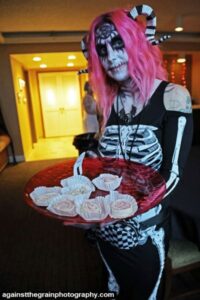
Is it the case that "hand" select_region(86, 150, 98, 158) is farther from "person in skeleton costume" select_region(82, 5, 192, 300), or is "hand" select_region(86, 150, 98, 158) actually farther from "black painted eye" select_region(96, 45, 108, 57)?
"black painted eye" select_region(96, 45, 108, 57)

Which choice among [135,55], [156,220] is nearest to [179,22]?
[135,55]

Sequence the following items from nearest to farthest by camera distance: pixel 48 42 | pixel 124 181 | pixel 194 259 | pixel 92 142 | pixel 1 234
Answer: pixel 124 181
pixel 194 259
pixel 1 234
pixel 92 142
pixel 48 42

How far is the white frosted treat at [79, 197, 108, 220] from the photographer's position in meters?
0.70

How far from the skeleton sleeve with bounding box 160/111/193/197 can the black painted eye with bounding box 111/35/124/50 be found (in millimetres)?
264

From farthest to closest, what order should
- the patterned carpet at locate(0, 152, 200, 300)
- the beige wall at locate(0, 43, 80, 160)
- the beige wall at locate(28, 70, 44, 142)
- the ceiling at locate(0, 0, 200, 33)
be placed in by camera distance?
the beige wall at locate(28, 70, 44, 142) → the beige wall at locate(0, 43, 80, 160) → the ceiling at locate(0, 0, 200, 33) → the patterned carpet at locate(0, 152, 200, 300)

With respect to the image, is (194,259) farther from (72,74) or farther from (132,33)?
(72,74)

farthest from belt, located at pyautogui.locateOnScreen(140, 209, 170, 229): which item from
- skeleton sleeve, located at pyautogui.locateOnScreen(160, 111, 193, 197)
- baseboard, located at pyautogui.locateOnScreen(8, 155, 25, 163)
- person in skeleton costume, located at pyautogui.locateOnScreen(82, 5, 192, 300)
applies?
baseboard, located at pyautogui.locateOnScreen(8, 155, 25, 163)

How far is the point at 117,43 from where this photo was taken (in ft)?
2.54

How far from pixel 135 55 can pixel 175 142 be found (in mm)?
312

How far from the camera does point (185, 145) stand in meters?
0.79

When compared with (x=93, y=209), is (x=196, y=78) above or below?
above

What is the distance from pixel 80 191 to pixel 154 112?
38 centimetres

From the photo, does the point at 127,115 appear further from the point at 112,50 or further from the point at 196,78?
the point at 196,78

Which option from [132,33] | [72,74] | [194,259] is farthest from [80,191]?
[72,74]
